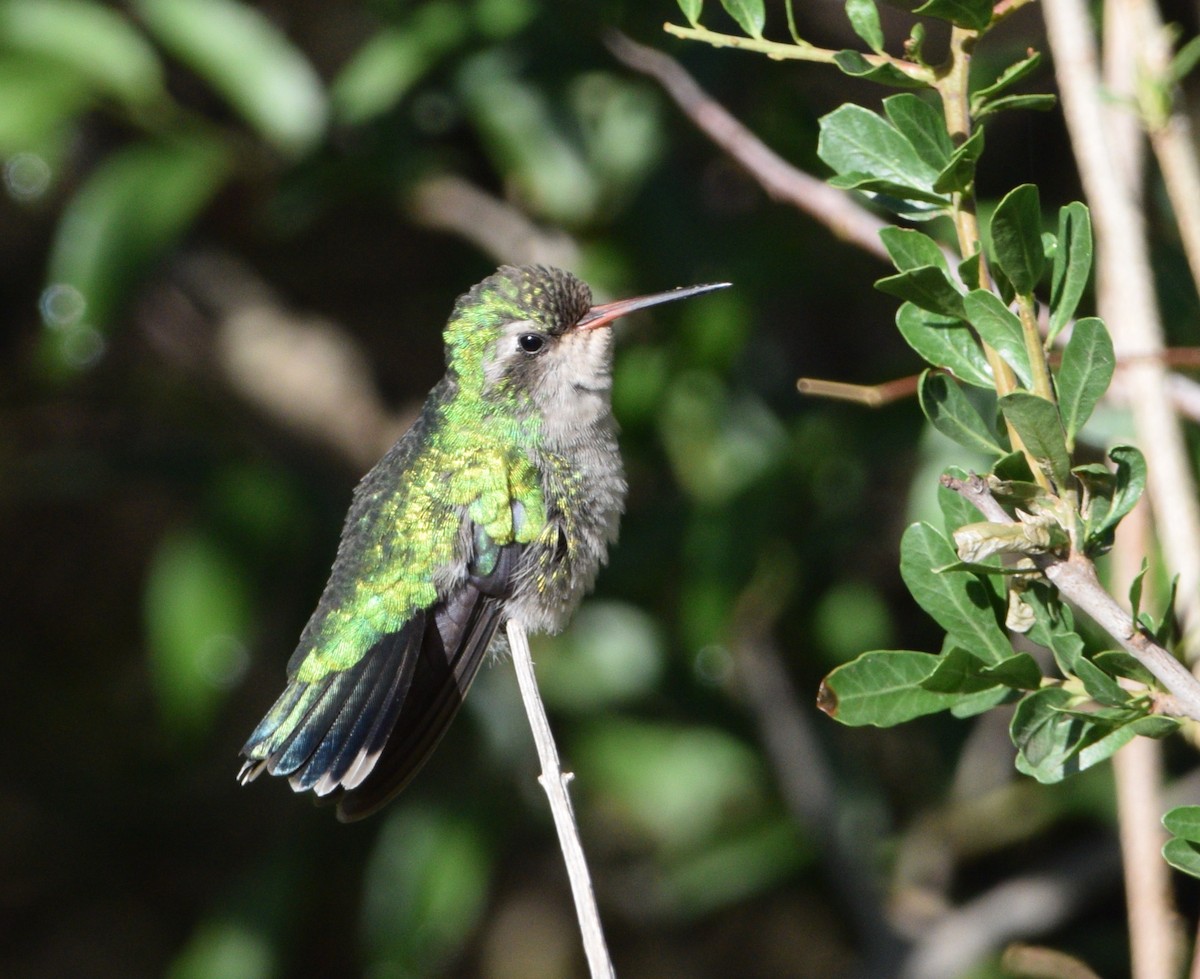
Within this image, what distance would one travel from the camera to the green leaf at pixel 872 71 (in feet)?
3.76

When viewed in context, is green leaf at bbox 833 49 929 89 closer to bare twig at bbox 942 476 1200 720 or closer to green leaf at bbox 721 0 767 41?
green leaf at bbox 721 0 767 41

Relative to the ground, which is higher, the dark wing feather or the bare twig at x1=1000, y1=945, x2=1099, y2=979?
the dark wing feather

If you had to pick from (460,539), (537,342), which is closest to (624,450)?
(537,342)

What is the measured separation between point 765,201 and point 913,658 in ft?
7.34

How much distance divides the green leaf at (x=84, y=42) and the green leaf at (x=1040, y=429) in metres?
2.57

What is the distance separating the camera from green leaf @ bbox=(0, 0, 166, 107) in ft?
10.1

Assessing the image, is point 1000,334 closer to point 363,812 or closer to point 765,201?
point 363,812

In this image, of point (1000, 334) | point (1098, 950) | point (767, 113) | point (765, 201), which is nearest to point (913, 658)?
point (1000, 334)

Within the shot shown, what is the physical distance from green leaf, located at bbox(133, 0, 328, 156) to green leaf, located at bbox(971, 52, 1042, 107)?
228 centimetres

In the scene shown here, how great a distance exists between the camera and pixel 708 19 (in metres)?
2.91

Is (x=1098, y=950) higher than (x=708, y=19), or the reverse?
(x=708, y=19)

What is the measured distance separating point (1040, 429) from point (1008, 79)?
0.26 m

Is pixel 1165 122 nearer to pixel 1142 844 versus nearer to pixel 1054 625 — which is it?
pixel 1054 625

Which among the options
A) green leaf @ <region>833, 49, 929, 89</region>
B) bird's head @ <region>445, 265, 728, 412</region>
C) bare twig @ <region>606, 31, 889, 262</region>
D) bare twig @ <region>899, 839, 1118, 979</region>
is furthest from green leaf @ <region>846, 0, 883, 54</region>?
bare twig @ <region>899, 839, 1118, 979</region>
